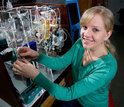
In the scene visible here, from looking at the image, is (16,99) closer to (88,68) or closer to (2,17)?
(88,68)

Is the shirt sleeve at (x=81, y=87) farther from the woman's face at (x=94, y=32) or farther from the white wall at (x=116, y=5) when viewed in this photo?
the white wall at (x=116, y=5)

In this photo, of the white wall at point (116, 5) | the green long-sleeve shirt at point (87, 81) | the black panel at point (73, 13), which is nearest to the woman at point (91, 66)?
the green long-sleeve shirt at point (87, 81)

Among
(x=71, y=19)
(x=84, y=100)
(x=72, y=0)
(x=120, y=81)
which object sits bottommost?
(x=120, y=81)

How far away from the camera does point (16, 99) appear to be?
0.65 metres

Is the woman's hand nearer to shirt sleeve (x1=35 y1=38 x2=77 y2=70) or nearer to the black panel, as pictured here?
shirt sleeve (x1=35 y1=38 x2=77 y2=70)

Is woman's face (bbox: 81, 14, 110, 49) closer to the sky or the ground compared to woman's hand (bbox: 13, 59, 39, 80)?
closer to the sky

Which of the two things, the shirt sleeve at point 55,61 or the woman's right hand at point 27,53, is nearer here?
the woman's right hand at point 27,53

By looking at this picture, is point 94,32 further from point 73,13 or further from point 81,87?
point 73,13

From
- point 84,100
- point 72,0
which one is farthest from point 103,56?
point 72,0

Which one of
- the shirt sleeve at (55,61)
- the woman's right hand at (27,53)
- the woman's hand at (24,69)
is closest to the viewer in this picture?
the woman's hand at (24,69)

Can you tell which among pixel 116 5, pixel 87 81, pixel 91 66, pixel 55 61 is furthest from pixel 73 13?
pixel 116 5

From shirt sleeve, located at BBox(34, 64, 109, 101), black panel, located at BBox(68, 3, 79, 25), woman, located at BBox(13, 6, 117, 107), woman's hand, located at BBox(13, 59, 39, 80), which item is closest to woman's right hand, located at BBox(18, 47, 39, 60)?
woman, located at BBox(13, 6, 117, 107)

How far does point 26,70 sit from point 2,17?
28.5 inches

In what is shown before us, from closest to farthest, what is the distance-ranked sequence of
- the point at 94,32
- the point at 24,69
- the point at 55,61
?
the point at 24,69, the point at 94,32, the point at 55,61
